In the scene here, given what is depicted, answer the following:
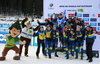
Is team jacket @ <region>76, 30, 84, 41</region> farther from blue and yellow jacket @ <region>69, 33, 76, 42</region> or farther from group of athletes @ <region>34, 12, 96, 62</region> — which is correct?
blue and yellow jacket @ <region>69, 33, 76, 42</region>

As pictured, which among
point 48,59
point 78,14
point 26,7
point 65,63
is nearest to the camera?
point 65,63

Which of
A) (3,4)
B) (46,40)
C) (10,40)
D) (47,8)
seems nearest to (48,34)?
(46,40)

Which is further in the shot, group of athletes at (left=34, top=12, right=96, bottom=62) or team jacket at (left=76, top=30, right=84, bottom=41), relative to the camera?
team jacket at (left=76, top=30, right=84, bottom=41)

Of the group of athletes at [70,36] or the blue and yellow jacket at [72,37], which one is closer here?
the group of athletes at [70,36]

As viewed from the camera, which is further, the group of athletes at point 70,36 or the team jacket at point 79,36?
the team jacket at point 79,36

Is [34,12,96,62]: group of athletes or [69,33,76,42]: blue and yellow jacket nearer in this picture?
[34,12,96,62]: group of athletes

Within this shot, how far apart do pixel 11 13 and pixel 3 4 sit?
2.28 ft

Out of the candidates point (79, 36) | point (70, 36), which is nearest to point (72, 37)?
point (70, 36)

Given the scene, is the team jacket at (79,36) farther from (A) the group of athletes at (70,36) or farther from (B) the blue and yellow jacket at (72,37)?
(B) the blue and yellow jacket at (72,37)

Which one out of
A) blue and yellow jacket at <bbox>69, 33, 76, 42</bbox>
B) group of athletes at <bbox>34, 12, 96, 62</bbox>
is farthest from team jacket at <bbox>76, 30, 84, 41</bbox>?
blue and yellow jacket at <bbox>69, 33, 76, 42</bbox>

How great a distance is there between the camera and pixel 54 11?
583 cm

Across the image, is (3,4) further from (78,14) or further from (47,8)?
(78,14)

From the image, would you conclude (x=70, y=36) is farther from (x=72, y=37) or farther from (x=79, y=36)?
(x=79, y=36)

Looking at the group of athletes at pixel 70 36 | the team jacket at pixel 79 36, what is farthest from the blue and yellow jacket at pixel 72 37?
→ the team jacket at pixel 79 36
